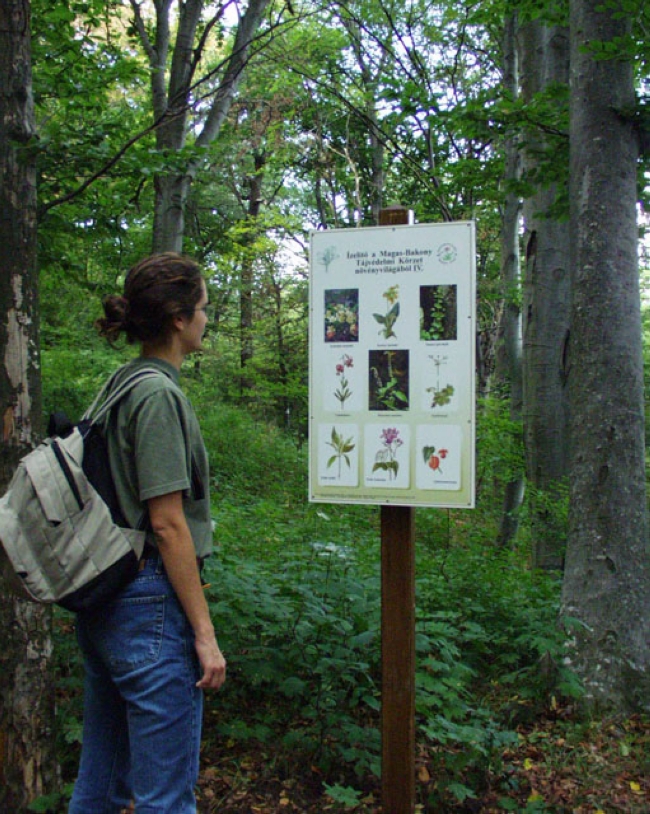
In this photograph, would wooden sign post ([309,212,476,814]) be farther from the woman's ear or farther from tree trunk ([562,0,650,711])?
tree trunk ([562,0,650,711])

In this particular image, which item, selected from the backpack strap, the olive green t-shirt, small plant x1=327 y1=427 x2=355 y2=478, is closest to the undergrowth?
small plant x1=327 y1=427 x2=355 y2=478

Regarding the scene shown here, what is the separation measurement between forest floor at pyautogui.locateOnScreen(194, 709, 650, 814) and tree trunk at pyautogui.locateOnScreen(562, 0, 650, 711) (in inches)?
23.6

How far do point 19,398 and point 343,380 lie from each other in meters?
1.36

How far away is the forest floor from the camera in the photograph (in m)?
3.37

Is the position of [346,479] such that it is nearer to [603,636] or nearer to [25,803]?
[25,803]

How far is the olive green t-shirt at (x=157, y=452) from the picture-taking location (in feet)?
6.48

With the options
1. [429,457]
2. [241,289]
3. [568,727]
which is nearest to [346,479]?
[429,457]

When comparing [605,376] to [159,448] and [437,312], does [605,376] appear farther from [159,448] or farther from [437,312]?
[159,448]

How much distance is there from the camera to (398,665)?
305cm

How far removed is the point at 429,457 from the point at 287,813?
173 cm

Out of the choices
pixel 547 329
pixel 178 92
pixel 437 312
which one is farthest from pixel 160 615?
A: pixel 547 329

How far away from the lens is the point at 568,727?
4.15 m

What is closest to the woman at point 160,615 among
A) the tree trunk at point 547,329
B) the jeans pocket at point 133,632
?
the jeans pocket at point 133,632

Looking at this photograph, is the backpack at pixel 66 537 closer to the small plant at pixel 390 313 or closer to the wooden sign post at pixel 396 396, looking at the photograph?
the wooden sign post at pixel 396 396
